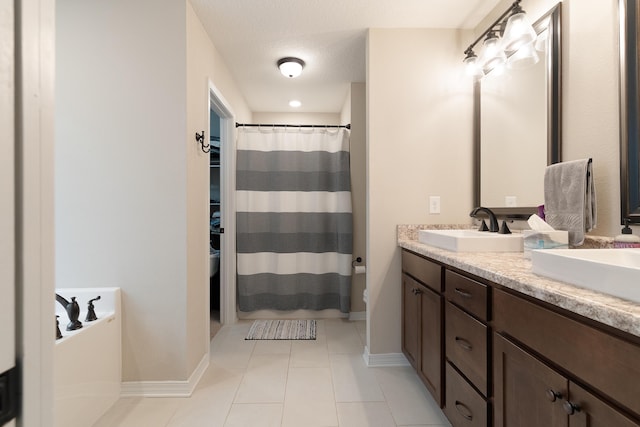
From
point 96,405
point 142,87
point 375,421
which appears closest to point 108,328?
point 96,405

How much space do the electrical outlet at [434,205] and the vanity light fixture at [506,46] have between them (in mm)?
830

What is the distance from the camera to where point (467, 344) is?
1.21 metres

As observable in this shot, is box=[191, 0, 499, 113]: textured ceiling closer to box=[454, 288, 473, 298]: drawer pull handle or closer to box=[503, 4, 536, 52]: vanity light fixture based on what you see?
box=[503, 4, 536, 52]: vanity light fixture

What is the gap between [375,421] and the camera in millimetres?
1526

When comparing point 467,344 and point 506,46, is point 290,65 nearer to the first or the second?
point 506,46

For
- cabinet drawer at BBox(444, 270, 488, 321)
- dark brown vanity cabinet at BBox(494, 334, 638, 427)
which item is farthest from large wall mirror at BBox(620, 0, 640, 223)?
dark brown vanity cabinet at BBox(494, 334, 638, 427)

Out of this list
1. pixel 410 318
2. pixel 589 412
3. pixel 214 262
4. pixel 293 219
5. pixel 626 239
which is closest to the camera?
pixel 589 412

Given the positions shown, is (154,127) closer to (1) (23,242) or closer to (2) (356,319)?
(1) (23,242)

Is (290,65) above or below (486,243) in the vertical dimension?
above

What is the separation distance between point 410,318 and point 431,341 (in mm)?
318

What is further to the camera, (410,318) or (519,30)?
(410,318)

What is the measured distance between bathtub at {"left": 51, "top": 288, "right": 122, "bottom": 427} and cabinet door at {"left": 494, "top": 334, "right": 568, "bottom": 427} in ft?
5.59

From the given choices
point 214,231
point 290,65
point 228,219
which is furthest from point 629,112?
point 214,231

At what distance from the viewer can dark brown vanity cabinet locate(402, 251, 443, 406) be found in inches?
58.3
